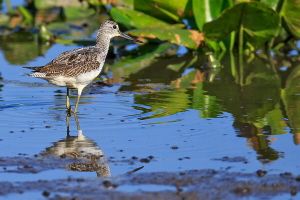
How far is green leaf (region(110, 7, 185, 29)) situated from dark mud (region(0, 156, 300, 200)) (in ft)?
25.9

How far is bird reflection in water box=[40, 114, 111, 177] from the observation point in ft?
21.5

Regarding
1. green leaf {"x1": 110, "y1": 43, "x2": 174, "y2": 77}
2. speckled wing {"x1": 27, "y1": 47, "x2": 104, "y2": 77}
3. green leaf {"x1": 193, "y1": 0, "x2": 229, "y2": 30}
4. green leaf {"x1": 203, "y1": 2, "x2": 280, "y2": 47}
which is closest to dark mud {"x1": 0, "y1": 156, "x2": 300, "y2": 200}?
speckled wing {"x1": 27, "y1": 47, "x2": 104, "y2": 77}

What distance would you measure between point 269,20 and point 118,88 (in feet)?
12.0

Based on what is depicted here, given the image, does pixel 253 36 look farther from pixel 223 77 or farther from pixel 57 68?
pixel 57 68

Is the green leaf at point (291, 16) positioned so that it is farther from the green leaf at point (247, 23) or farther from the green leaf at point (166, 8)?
the green leaf at point (166, 8)

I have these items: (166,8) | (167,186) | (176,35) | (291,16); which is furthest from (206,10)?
(167,186)

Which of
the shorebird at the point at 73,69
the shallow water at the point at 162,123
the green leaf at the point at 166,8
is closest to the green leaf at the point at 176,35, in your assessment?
the green leaf at the point at 166,8

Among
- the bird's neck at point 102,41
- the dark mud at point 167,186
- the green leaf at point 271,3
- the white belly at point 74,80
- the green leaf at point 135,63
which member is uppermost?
the green leaf at point 271,3

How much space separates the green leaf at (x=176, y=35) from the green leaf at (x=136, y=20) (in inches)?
22.9

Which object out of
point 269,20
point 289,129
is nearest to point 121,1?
point 269,20

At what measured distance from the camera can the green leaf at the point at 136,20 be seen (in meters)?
14.0

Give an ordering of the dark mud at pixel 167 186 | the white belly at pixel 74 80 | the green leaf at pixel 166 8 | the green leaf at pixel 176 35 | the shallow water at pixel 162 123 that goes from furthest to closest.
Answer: the green leaf at pixel 166 8 < the green leaf at pixel 176 35 < the white belly at pixel 74 80 < the shallow water at pixel 162 123 < the dark mud at pixel 167 186

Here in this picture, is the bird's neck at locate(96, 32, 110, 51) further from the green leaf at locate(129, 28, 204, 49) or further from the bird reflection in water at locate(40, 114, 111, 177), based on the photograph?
the green leaf at locate(129, 28, 204, 49)

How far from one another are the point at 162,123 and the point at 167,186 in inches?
102
